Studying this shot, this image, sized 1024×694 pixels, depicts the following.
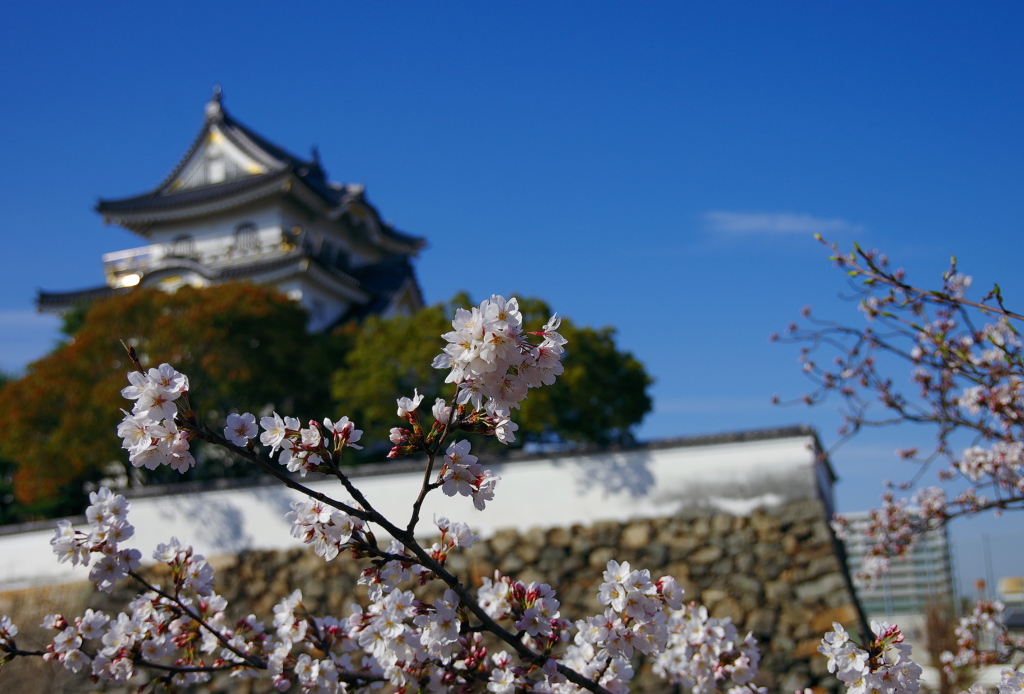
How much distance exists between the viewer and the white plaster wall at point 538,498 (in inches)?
313

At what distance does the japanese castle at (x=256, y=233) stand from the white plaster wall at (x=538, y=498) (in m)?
9.79

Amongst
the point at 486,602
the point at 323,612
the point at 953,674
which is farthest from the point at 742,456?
the point at 486,602

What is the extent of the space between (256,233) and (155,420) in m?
20.5

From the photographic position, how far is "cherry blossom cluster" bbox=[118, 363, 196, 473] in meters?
1.83

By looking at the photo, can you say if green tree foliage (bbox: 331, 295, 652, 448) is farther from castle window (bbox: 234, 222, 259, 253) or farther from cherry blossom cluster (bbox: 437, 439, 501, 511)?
cherry blossom cluster (bbox: 437, 439, 501, 511)

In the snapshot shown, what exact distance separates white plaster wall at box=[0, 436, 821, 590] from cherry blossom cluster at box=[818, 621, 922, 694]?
5.63 metres

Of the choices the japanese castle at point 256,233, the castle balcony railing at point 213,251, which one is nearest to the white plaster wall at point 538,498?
the japanese castle at point 256,233

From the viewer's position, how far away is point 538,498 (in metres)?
8.50

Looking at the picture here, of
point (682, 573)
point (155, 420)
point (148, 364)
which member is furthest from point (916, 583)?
point (155, 420)

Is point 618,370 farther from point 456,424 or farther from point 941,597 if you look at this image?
point 456,424

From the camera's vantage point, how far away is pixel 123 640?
2.89 metres

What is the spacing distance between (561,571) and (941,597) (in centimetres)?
596

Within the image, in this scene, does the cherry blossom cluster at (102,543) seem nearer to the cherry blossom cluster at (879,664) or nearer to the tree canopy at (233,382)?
the cherry blossom cluster at (879,664)

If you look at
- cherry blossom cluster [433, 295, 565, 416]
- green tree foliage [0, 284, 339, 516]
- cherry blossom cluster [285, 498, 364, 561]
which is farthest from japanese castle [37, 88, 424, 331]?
cherry blossom cluster [433, 295, 565, 416]
